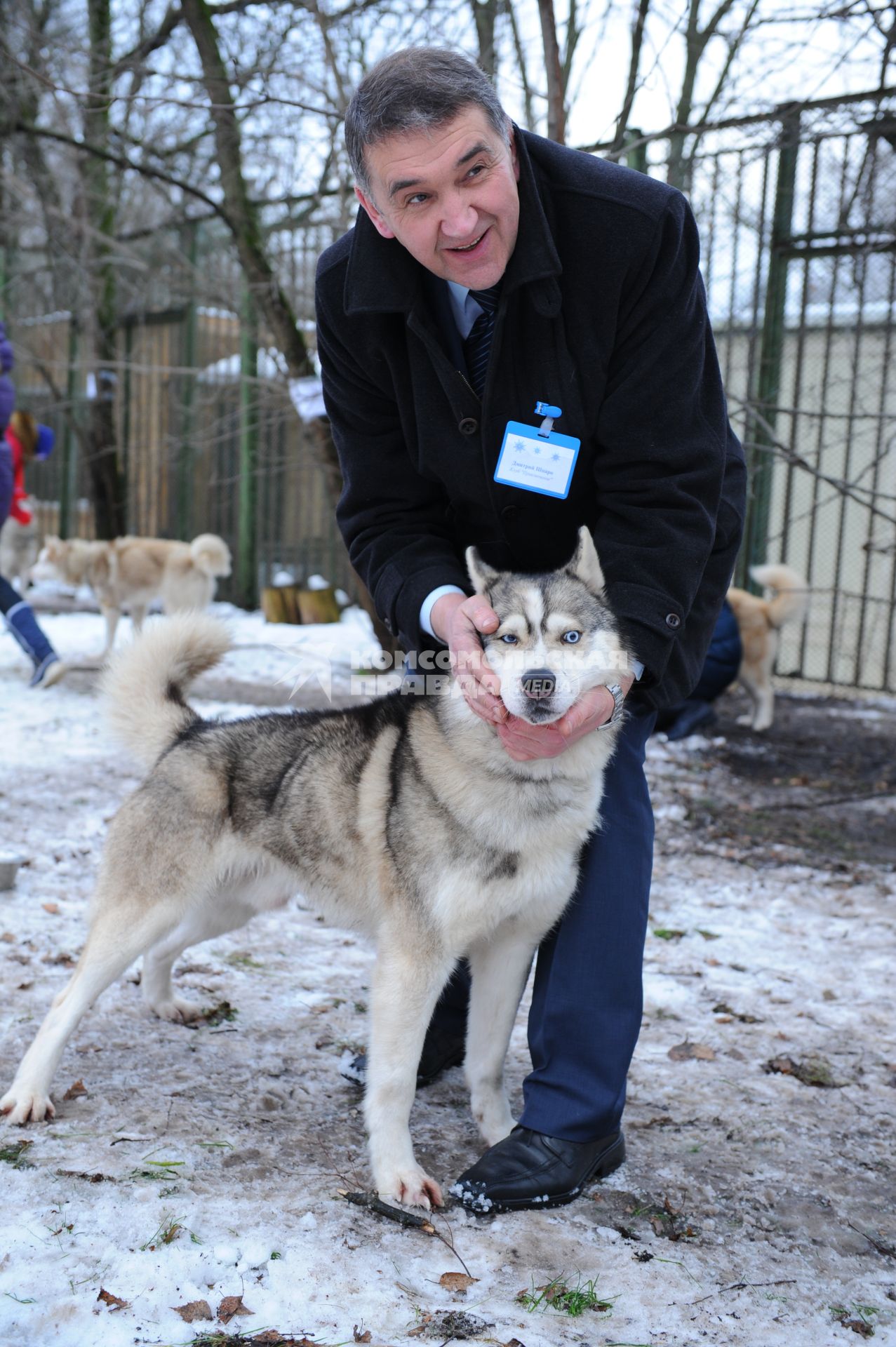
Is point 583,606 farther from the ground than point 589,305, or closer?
closer

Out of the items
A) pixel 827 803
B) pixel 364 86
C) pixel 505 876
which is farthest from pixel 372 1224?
pixel 827 803

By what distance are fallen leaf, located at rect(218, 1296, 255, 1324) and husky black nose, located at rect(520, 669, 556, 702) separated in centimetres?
110

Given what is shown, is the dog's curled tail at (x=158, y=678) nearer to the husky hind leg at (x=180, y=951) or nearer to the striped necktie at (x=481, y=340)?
the husky hind leg at (x=180, y=951)

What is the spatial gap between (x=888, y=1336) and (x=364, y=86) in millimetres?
2313

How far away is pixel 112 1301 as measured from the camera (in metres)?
1.77

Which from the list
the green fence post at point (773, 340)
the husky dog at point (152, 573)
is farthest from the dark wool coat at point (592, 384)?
the husky dog at point (152, 573)

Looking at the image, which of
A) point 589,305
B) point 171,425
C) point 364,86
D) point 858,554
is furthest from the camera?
point 171,425

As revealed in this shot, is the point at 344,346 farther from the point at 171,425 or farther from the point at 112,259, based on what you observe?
the point at 171,425

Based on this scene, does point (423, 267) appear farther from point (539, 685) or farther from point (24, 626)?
point (24, 626)

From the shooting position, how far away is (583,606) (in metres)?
2.24

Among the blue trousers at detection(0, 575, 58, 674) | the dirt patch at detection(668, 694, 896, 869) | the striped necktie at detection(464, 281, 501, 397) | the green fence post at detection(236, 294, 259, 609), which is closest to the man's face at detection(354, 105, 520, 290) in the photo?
the striped necktie at detection(464, 281, 501, 397)

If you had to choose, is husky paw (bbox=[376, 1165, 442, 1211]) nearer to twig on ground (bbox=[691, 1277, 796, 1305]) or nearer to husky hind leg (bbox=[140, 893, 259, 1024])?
twig on ground (bbox=[691, 1277, 796, 1305])

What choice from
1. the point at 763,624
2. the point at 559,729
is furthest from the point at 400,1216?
the point at 763,624

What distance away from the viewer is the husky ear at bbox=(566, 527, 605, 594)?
7.32 feet
